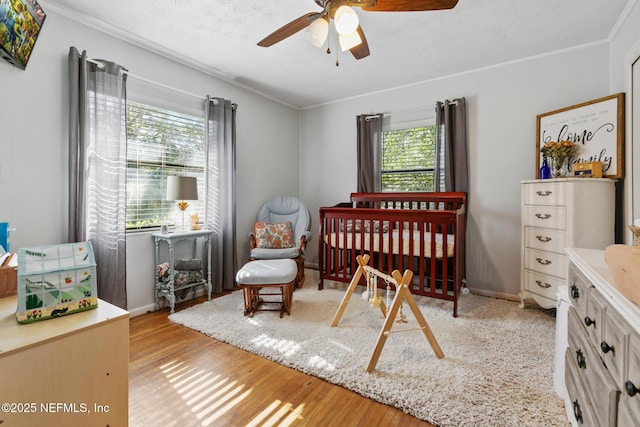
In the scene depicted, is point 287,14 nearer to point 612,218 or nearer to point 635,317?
point 635,317

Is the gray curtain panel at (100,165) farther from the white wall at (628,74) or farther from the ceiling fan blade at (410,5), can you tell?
the white wall at (628,74)

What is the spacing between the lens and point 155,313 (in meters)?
2.65

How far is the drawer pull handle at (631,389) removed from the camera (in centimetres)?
71

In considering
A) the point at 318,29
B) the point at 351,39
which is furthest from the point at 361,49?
the point at 318,29

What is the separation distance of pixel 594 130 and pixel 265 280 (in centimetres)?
296

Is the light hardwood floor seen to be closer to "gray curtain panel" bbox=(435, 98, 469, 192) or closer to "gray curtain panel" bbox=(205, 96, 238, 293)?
"gray curtain panel" bbox=(205, 96, 238, 293)

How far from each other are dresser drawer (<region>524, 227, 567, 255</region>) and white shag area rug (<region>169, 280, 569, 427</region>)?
0.61 meters

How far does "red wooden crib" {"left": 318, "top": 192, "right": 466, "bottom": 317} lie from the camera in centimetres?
249

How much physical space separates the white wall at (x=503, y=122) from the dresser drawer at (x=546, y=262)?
45 centimetres

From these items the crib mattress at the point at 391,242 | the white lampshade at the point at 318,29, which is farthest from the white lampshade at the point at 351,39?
the crib mattress at the point at 391,242

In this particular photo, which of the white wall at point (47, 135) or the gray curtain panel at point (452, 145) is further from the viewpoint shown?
the gray curtain panel at point (452, 145)

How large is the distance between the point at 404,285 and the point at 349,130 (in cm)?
275

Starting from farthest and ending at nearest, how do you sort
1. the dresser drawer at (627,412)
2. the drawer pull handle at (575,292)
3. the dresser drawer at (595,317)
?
the drawer pull handle at (575,292), the dresser drawer at (595,317), the dresser drawer at (627,412)

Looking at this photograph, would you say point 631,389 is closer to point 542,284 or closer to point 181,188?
point 542,284
